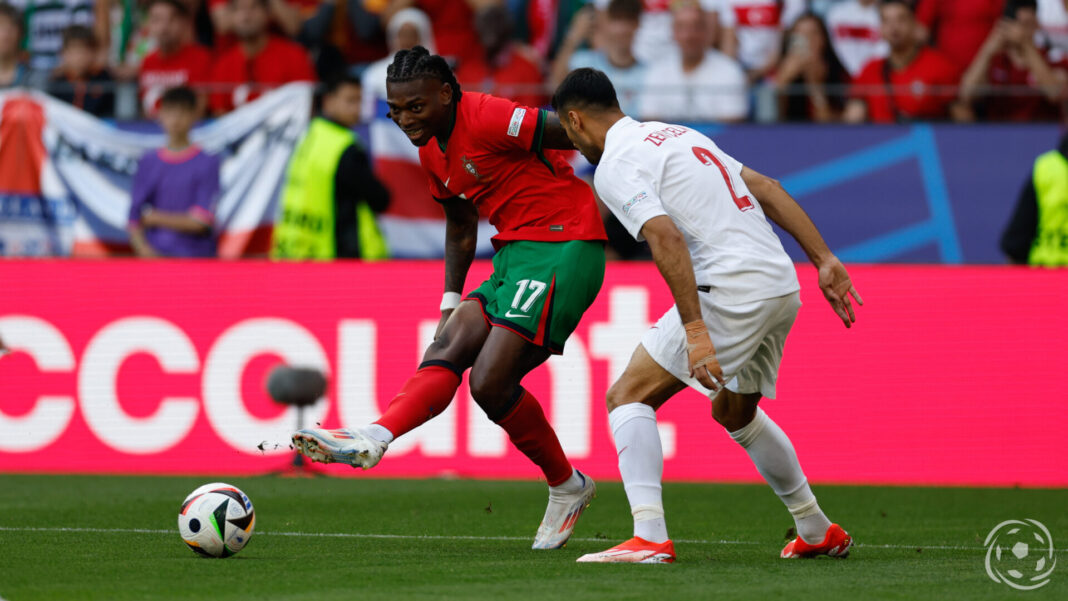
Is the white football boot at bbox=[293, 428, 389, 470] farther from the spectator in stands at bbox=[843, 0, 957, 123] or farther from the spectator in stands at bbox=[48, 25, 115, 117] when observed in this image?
the spectator in stands at bbox=[48, 25, 115, 117]

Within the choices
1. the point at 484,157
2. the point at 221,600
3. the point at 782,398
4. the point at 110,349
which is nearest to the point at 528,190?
the point at 484,157

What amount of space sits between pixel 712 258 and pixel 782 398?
5.06 metres

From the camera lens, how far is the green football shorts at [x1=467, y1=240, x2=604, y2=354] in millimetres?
6715

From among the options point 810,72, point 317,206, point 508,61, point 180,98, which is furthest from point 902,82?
point 180,98

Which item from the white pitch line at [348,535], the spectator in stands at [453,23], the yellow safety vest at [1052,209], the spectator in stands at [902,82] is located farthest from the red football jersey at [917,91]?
the white pitch line at [348,535]

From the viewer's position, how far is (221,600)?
16.4 ft

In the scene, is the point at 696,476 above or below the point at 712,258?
below

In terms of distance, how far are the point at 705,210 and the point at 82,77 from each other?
31.6 feet

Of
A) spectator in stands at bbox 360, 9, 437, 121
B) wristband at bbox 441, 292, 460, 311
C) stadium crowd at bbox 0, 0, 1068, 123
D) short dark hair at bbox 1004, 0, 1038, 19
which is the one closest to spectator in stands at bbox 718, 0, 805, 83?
stadium crowd at bbox 0, 0, 1068, 123

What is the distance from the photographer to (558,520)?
276 inches

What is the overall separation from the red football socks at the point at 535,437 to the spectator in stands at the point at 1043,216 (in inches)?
225

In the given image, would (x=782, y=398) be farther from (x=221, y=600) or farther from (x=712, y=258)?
(x=221, y=600)

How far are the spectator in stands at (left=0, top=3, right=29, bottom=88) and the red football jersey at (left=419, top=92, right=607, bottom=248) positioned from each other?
28.3 ft

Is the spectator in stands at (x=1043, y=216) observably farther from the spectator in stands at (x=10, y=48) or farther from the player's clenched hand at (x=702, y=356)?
the spectator in stands at (x=10, y=48)
